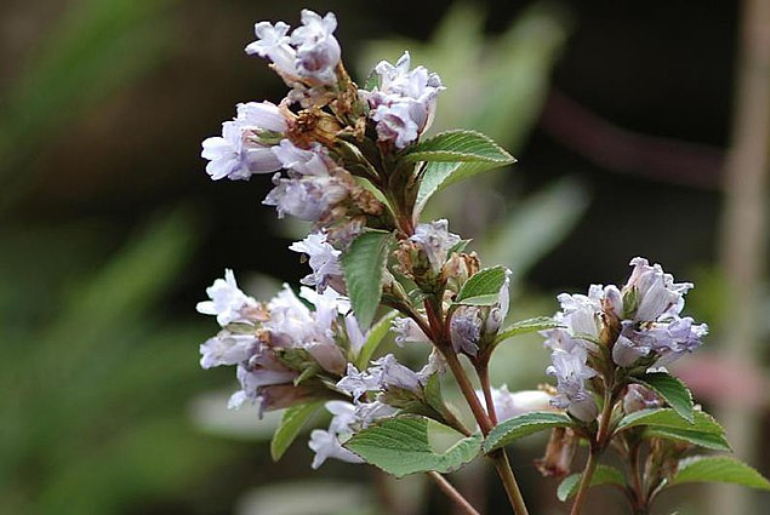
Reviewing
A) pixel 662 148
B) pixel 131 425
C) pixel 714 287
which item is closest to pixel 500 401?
pixel 714 287

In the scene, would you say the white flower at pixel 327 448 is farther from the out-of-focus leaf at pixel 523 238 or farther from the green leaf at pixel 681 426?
the out-of-focus leaf at pixel 523 238

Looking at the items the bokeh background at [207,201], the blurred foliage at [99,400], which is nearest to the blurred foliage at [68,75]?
the bokeh background at [207,201]

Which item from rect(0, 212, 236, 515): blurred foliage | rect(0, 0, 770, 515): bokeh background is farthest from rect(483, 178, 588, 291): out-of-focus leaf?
rect(0, 212, 236, 515): blurred foliage

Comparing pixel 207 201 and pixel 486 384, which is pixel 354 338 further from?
pixel 207 201

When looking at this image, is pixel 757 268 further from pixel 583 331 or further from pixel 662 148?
pixel 583 331

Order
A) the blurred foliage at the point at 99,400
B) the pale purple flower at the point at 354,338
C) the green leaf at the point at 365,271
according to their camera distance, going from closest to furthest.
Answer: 1. the green leaf at the point at 365,271
2. the pale purple flower at the point at 354,338
3. the blurred foliage at the point at 99,400

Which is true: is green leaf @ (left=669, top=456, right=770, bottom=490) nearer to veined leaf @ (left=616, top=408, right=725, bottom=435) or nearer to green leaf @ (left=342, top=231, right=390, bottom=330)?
veined leaf @ (left=616, top=408, right=725, bottom=435)

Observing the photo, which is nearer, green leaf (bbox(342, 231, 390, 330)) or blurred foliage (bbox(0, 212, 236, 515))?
green leaf (bbox(342, 231, 390, 330))

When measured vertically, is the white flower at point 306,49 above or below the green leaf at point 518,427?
above
